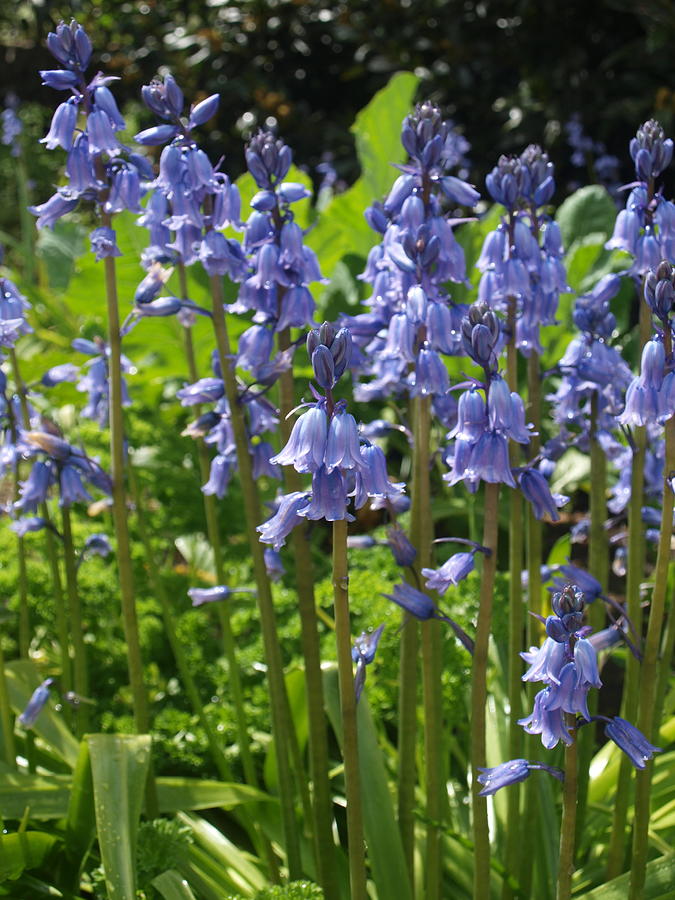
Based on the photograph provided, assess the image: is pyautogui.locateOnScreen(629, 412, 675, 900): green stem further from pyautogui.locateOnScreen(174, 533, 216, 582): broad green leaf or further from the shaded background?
the shaded background

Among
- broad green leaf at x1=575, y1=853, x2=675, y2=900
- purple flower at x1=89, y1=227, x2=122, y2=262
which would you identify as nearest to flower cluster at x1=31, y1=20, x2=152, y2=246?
purple flower at x1=89, y1=227, x2=122, y2=262

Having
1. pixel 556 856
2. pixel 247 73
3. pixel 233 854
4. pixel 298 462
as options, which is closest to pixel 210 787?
pixel 233 854

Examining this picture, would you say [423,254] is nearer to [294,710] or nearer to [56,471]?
[56,471]

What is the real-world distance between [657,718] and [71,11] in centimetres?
993

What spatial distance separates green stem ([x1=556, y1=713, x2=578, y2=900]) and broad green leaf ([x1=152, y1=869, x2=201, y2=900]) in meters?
0.79

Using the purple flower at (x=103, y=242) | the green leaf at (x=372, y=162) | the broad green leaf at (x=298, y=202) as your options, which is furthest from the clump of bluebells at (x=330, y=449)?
the green leaf at (x=372, y=162)

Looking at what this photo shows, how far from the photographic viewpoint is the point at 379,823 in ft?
7.91

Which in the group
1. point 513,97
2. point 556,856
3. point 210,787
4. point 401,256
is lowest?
point 556,856

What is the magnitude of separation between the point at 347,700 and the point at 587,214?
389 centimetres

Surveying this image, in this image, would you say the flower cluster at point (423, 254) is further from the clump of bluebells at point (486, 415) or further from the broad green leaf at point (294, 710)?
the broad green leaf at point (294, 710)

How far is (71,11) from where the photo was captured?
1024cm

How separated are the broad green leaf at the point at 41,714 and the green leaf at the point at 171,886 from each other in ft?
2.61

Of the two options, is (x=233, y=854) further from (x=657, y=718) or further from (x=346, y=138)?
(x=346, y=138)

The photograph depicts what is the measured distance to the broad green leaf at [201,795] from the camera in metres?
2.68
